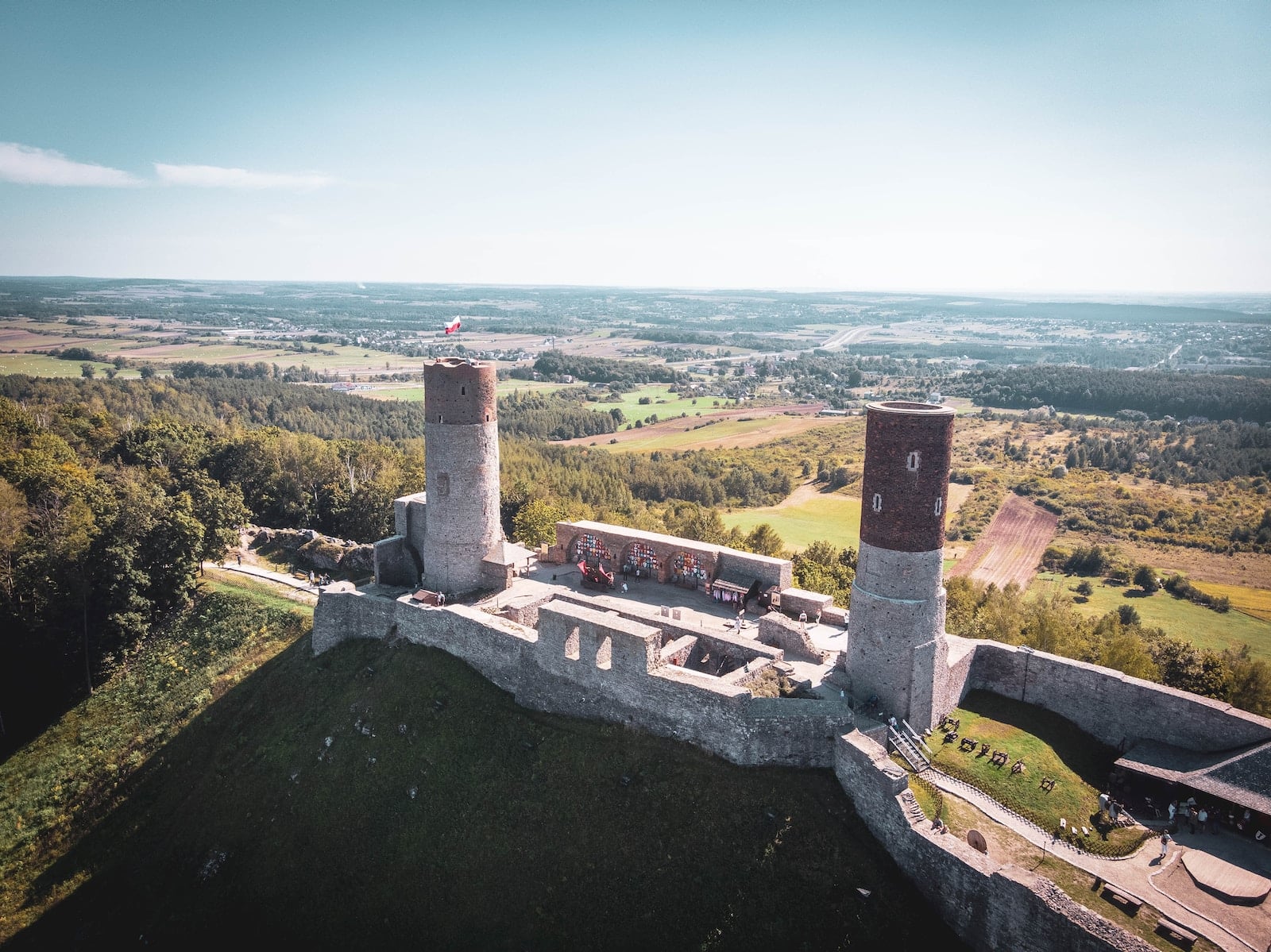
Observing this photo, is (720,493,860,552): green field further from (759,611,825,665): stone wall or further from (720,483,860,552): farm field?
(759,611,825,665): stone wall

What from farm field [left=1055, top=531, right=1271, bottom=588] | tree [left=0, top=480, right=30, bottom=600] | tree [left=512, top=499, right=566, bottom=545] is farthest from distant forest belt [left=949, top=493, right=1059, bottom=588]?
tree [left=0, top=480, right=30, bottom=600]

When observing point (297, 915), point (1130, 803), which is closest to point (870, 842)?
point (1130, 803)

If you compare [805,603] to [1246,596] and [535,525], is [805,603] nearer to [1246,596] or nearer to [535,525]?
[535,525]

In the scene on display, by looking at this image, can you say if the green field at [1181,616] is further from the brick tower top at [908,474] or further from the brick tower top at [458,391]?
the brick tower top at [458,391]

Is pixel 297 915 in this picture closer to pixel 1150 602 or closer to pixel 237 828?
pixel 237 828

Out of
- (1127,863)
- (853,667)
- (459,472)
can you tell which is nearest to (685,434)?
(459,472)
